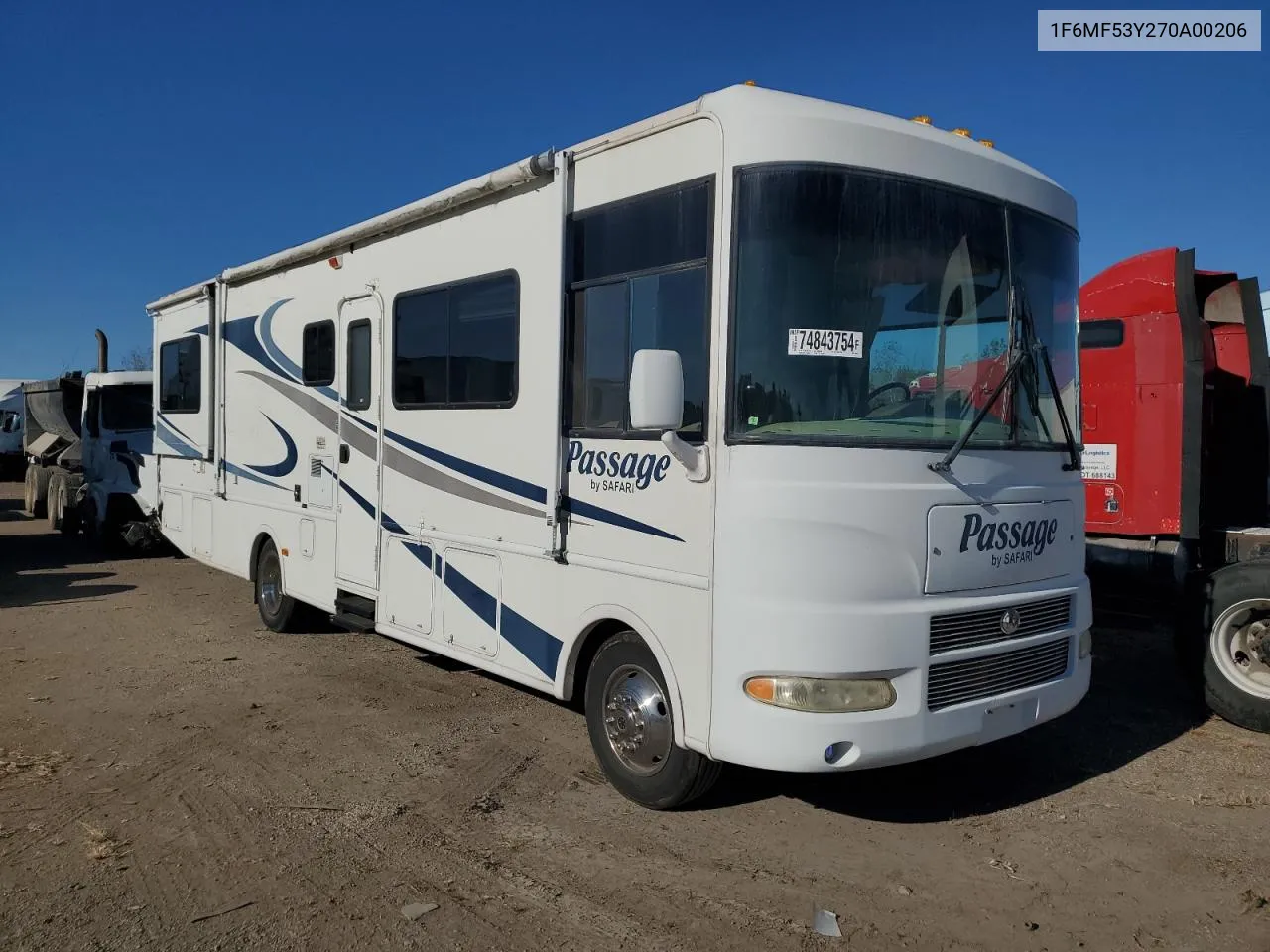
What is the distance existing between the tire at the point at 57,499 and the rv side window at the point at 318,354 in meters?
11.5

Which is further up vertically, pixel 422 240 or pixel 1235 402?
pixel 422 240

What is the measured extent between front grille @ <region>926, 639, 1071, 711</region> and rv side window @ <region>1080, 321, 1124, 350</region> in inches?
138

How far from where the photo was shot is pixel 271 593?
29.2 feet

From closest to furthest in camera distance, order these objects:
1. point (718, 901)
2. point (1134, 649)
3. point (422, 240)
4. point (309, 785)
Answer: point (718, 901), point (309, 785), point (422, 240), point (1134, 649)

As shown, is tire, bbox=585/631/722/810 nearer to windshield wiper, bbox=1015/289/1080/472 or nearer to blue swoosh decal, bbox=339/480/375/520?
windshield wiper, bbox=1015/289/1080/472

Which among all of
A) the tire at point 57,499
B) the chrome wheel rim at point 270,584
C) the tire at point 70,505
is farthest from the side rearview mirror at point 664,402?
the tire at point 57,499

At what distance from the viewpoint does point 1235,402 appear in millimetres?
7375

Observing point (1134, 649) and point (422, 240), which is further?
point (1134, 649)

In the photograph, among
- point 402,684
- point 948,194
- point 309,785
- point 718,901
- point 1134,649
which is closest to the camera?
point 718,901

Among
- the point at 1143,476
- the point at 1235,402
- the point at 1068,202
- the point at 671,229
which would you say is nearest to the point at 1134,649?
the point at 1143,476

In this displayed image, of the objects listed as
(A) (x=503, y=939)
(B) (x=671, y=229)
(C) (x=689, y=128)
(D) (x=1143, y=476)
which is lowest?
(A) (x=503, y=939)

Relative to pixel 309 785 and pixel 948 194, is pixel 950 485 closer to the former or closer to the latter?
pixel 948 194

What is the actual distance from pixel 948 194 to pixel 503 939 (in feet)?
11.6

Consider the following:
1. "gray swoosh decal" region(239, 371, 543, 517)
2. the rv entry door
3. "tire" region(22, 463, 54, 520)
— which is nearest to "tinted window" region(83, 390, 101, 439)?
"tire" region(22, 463, 54, 520)
